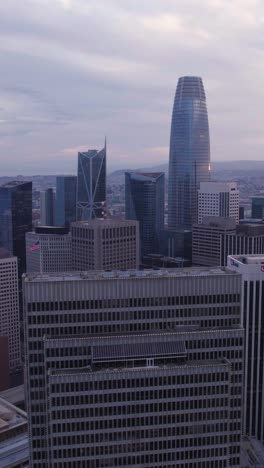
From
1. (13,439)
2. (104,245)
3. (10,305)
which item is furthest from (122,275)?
(10,305)

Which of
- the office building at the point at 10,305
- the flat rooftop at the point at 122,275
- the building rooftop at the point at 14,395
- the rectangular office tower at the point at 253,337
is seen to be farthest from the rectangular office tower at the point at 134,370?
the office building at the point at 10,305

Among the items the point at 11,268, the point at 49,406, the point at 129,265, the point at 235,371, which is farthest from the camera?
the point at 129,265

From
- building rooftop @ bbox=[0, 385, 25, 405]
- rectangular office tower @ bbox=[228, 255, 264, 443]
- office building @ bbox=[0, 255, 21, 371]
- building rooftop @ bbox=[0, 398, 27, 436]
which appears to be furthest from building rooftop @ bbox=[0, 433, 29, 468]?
office building @ bbox=[0, 255, 21, 371]

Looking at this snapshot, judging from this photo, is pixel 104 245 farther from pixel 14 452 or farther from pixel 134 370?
pixel 134 370

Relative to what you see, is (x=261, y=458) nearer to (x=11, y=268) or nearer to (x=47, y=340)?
(x=47, y=340)

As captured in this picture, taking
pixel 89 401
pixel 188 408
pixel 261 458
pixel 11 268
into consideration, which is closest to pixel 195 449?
→ pixel 188 408

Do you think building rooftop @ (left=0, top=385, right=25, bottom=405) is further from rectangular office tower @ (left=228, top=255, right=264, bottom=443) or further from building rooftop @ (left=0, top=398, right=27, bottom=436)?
rectangular office tower @ (left=228, top=255, right=264, bottom=443)

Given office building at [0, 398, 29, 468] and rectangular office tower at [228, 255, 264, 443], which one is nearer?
office building at [0, 398, 29, 468]

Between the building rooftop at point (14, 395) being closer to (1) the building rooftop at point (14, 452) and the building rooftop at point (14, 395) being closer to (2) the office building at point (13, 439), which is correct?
(2) the office building at point (13, 439)
